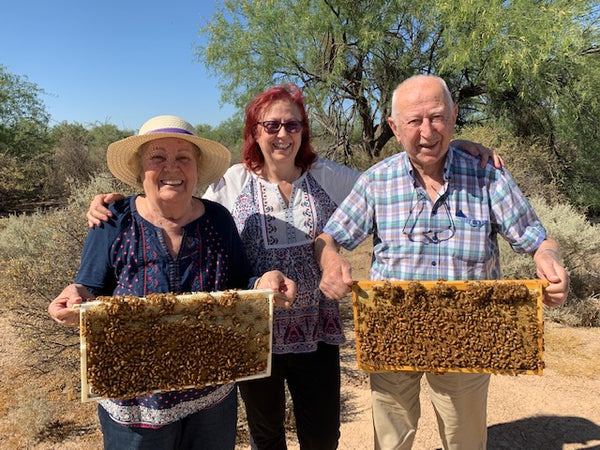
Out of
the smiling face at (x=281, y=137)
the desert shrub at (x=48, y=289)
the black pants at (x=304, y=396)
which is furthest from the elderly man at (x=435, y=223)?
the desert shrub at (x=48, y=289)

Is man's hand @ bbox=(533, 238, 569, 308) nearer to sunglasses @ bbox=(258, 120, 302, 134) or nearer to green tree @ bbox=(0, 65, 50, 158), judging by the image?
sunglasses @ bbox=(258, 120, 302, 134)

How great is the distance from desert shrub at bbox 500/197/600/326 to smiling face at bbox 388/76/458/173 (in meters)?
6.56

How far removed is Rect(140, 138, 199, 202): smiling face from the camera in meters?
2.45

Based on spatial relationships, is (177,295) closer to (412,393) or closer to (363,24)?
(412,393)

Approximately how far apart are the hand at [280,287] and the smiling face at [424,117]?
117cm

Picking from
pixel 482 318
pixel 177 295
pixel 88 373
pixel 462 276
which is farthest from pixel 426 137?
pixel 88 373

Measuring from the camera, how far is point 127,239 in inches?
95.8

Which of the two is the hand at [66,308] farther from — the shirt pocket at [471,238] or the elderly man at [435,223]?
the shirt pocket at [471,238]

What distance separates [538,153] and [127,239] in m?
14.1

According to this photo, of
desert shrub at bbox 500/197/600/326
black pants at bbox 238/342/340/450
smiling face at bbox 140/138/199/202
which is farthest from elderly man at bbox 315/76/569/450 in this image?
desert shrub at bbox 500/197/600/326

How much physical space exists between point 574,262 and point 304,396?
803 centimetres

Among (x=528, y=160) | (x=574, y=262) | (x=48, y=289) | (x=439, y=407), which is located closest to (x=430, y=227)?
(x=439, y=407)

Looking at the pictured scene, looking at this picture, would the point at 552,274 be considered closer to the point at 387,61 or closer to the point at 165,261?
the point at 165,261

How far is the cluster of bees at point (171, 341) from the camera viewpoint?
7.03ft
